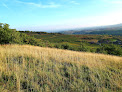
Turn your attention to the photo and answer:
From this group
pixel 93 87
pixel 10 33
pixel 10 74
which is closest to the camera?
pixel 93 87

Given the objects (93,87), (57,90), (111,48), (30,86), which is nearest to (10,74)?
(30,86)

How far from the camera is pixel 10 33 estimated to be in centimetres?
1364

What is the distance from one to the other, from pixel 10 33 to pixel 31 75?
13.5 meters

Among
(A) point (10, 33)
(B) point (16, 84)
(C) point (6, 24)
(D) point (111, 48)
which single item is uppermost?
(C) point (6, 24)

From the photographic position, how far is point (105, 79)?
3301 mm

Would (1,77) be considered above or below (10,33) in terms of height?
below

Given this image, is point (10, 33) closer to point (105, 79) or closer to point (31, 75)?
point (31, 75)

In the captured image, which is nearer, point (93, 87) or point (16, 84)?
point (16, 84)

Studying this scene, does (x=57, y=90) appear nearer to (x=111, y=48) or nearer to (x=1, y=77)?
(x=1, y=77)

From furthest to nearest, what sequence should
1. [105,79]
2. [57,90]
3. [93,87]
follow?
[105,79] → [93,87] → [57,90]

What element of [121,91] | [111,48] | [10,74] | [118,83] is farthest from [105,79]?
[111,48]

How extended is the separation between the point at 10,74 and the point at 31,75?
81cm

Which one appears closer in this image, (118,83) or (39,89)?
(39,89)

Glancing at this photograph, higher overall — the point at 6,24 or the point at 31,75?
the point at 6,24
